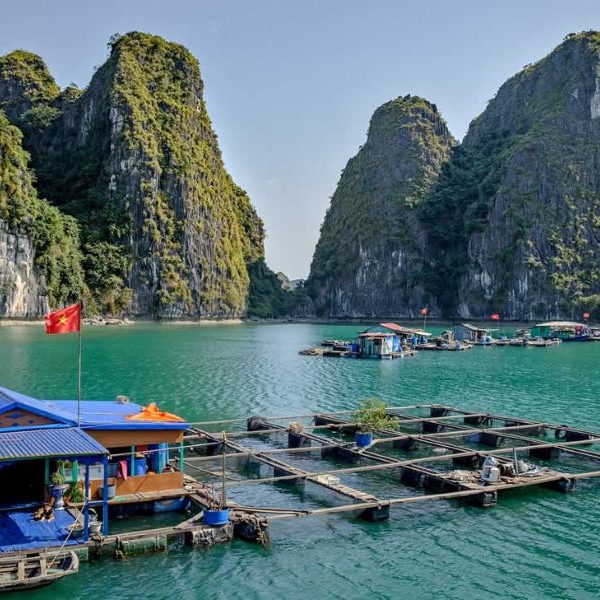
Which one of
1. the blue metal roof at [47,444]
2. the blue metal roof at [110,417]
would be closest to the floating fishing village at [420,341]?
the blue metal roof at [110,417]

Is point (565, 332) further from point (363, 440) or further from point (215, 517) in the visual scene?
point (215, 517)

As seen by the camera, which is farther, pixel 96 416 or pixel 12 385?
pixel 12 385

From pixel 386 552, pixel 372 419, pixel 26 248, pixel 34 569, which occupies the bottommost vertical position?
pixel 386 552

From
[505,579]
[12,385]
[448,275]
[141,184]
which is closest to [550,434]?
[505,579]

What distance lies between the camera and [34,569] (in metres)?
15.3

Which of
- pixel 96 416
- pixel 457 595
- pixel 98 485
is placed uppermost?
pixel 96 416

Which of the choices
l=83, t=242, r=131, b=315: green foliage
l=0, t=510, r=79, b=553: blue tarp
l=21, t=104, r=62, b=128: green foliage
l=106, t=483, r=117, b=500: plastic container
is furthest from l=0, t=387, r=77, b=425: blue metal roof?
l=21, t=104, r=62, b=128: green foliage

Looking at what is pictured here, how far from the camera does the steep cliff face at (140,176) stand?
150 metres

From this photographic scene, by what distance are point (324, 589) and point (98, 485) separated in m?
7.02

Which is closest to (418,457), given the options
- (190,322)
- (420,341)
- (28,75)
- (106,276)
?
(420,341)

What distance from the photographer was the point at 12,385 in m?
46.4

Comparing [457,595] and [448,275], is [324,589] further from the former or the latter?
[448,275]

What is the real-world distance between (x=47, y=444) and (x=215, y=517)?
14.8 feet

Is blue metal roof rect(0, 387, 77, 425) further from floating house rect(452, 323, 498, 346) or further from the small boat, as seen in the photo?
floating house rect(452, 323, 498, 346)
